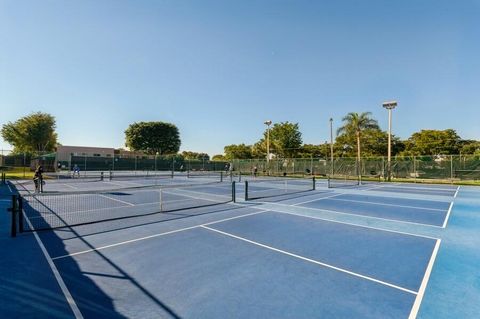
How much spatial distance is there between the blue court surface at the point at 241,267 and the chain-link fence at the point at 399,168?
23486 mm

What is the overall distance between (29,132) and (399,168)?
6256 centimetres

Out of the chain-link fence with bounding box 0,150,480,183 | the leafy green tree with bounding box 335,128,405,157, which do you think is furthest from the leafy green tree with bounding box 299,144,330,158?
the chain-link fence with bounding box 0,150,480,183

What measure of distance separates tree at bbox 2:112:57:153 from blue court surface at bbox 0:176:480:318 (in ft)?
174

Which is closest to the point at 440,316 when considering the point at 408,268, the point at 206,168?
the point at 408,268

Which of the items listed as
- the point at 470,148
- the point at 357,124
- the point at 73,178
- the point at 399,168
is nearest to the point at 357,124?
the point at 357,124

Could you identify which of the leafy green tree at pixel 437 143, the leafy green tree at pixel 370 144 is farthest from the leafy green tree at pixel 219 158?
the leafy green tree at pixel 437 143

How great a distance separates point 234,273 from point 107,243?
3.79 m

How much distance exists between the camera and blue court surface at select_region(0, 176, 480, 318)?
4.06m

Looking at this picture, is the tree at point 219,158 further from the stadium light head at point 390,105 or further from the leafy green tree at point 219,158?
the stadium light head at point 390,105

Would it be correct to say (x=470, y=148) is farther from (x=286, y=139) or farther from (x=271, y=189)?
(x=271, y=189)

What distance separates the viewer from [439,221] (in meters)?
10.2

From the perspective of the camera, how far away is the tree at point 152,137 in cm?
7606

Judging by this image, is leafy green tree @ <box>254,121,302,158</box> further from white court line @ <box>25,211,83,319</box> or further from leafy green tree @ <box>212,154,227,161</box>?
white court line @ <box>25,211,83,319</box>

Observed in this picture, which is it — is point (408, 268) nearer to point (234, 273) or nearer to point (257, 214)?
point (234, 273)
